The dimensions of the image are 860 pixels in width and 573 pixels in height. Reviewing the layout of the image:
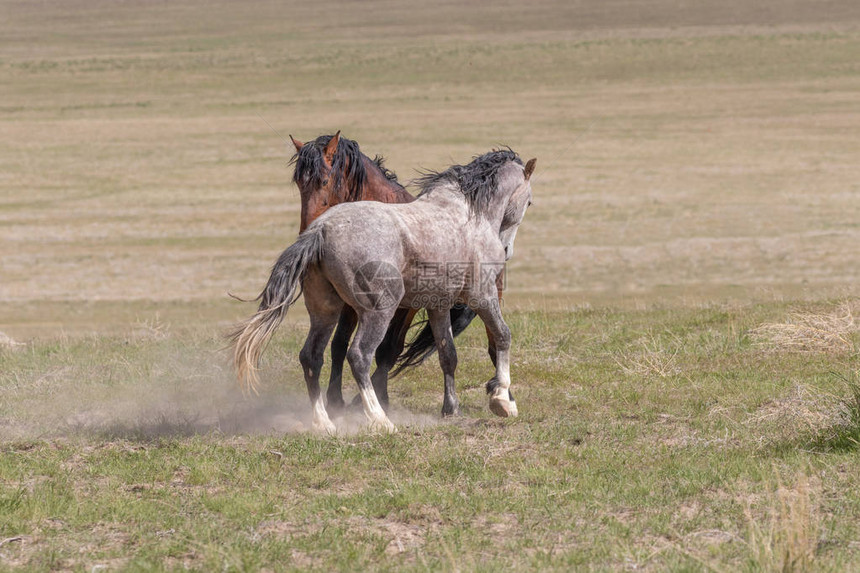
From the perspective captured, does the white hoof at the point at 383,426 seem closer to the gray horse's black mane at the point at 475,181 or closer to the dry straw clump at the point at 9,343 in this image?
the gray horse's black mane at the point at 475,181

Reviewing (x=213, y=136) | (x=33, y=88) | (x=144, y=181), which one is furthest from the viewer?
(x=33, y=88)

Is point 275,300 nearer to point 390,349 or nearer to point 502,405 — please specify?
point 390,349

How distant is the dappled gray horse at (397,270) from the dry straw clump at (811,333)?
3233 millimetres

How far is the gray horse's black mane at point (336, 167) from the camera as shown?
Result: 28.0ft

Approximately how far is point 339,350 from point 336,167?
1.47 m

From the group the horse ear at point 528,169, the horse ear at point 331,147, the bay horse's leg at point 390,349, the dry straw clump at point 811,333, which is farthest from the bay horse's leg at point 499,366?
the dry straw clump at point 811,333

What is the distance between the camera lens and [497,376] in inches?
336

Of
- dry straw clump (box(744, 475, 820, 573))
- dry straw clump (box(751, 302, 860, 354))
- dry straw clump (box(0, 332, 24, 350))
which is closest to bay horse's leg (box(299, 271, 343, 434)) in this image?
dry straw clump (box(744, 475, 820, 573))

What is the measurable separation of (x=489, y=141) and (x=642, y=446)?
25.7m

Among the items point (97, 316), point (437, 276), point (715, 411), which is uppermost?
point (437, 276)

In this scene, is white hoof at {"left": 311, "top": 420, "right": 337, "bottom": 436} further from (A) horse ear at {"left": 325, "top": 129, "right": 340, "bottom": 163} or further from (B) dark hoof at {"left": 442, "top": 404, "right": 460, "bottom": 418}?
(A) horse ear at {"left": 325, "top": 129, "right": 340, "bottom": 163}

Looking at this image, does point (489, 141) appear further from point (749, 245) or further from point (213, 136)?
point (749, 245)

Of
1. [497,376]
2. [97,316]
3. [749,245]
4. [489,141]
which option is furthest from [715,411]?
[489,141]

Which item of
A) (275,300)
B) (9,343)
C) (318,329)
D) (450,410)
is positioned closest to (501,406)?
(450,410)
